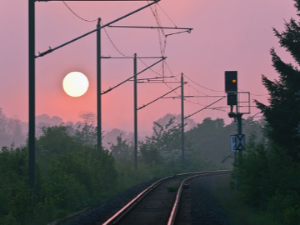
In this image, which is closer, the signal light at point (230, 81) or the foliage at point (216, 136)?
the signal light at point (230, 81)

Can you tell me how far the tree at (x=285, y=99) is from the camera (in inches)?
1182

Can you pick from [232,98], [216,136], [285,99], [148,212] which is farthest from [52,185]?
[216,136]

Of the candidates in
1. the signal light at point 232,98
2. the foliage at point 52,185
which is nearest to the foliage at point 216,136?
the foliage at point 52,185

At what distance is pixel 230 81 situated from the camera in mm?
31297

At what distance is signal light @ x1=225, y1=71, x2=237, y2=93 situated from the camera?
1230 inches

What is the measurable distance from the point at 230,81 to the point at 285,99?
3132 millimetres

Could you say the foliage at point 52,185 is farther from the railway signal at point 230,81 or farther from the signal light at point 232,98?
the railway signal at point 230,81

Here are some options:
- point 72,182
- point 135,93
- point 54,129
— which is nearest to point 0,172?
point 72,182

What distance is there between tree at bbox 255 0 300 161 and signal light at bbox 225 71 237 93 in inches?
58.6

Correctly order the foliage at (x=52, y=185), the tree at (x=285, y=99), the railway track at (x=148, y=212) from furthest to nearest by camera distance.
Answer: the tree at (x=285, y=99) → the foliage at (x=52, y=185) → the railway track at (x=148, y=212)

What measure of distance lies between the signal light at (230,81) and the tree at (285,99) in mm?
1487

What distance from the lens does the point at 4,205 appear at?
78.0ft

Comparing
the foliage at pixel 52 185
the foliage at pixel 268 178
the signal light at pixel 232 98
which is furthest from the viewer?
the signal light at pixel 232 98

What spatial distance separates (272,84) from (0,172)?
50.6 ft
